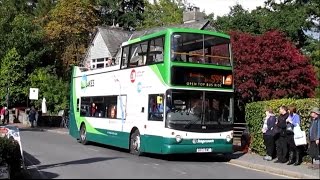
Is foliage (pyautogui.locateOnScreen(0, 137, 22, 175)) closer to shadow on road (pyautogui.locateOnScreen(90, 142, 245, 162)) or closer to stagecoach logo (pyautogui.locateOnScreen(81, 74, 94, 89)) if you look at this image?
shadow on road (pyautogui.locateOnScreen(90, 142, 245, 162))

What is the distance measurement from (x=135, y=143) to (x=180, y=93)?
3.37 meters

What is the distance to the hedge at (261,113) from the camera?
647 inches

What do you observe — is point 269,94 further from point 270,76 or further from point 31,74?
point 31,74

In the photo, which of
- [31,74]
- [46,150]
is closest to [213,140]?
[46,150]

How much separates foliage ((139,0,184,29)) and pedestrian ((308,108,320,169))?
5313 centimetres

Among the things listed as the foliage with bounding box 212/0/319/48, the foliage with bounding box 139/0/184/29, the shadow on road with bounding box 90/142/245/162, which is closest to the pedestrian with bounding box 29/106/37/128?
the foliage with bounding box 212/0/319/48

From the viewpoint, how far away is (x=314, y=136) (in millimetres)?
14820

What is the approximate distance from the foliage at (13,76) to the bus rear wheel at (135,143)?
33602 mm

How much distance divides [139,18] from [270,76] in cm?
4688

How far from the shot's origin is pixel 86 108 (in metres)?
24.5

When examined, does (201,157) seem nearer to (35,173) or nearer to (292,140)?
(292,140)

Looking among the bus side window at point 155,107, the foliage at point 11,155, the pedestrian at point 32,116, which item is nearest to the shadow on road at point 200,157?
the bus side window at point 155,107

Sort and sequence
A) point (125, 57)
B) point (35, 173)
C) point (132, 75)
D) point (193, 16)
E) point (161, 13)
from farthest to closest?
point (161, 13), point (193, 16), point (125, 57), point (132, 75), point (35, 173)

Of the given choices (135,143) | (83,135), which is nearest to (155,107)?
(135,143)
